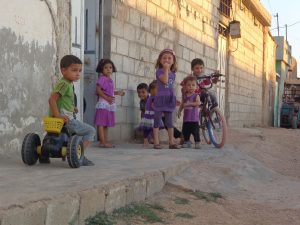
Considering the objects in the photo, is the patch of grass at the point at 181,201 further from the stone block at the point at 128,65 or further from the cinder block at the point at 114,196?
the stone block at the point at 128,65

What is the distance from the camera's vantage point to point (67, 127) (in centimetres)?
428

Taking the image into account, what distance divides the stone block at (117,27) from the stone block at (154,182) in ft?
10.7

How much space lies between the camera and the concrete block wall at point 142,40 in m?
7.20

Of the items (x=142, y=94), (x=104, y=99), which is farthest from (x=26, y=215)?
(x=142, y=94)

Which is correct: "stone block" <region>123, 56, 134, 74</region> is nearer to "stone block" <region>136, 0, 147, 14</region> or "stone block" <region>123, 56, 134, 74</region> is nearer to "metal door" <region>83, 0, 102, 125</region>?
"metal door" <region>83, 0, 102, 125</region>

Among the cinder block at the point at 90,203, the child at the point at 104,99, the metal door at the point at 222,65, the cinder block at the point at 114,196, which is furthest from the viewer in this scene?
the metal door at the point at 222,65

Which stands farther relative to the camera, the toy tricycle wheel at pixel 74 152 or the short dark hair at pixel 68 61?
the short dark hair at pixel 68 61

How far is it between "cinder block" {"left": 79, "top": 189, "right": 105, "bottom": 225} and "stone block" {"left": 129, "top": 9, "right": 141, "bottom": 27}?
4.74 m

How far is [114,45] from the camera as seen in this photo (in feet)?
23.0

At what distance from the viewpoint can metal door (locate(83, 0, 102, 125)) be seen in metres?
6.80

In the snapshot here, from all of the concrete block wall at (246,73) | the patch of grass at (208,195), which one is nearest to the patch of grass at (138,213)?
the patch of grass at (208,195)

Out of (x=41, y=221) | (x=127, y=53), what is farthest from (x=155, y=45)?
(x=41, y=221)

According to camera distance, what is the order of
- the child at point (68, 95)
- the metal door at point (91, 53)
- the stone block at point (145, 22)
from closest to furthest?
1. the child at point (68, 95)
2. the metal door at point (91, 53)
3. the stone block at point (145, 22)

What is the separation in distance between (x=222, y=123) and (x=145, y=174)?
3021mm
